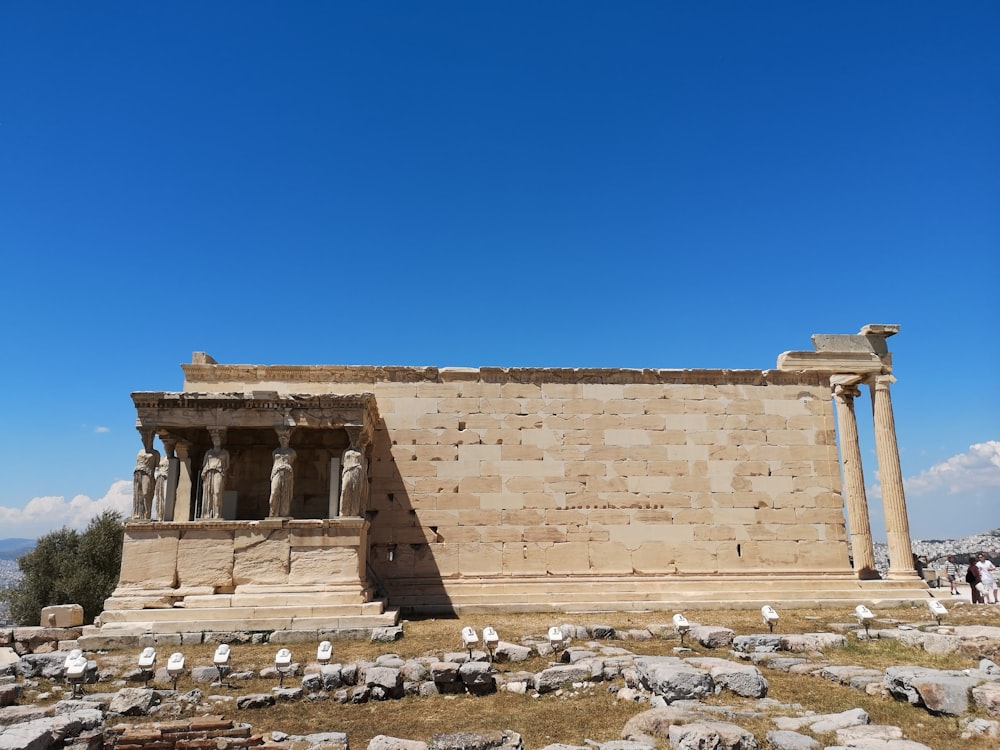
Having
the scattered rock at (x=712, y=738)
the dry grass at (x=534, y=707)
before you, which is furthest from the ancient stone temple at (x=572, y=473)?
the scattered rock at (x=712, y=738)

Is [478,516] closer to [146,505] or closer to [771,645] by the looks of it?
[146,505]

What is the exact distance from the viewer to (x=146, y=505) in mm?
14227

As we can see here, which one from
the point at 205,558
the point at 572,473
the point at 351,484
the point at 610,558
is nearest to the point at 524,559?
the point at 610,558

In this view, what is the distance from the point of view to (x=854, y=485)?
60.5 feet

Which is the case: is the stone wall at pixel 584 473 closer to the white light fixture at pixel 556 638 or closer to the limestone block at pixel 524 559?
the limestone block at pixel 524 559

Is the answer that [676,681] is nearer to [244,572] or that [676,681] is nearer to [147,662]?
[147,662]

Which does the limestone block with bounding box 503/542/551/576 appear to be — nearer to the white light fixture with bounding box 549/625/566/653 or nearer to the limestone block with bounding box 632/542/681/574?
the limestone block with bounding box 632/542/681/574

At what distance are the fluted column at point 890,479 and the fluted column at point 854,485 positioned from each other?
1.69 feet

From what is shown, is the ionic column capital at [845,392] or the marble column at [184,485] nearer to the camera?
the marble column at [184,485]

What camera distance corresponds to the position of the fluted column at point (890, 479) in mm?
18453

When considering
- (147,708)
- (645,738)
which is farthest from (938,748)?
(147,708)

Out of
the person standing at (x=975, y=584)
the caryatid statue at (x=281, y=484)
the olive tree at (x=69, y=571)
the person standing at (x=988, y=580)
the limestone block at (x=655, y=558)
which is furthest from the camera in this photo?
the olive tree at (x=69, y=571)

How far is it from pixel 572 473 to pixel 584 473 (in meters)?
0.29

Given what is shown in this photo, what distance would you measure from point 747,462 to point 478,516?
655 cm
